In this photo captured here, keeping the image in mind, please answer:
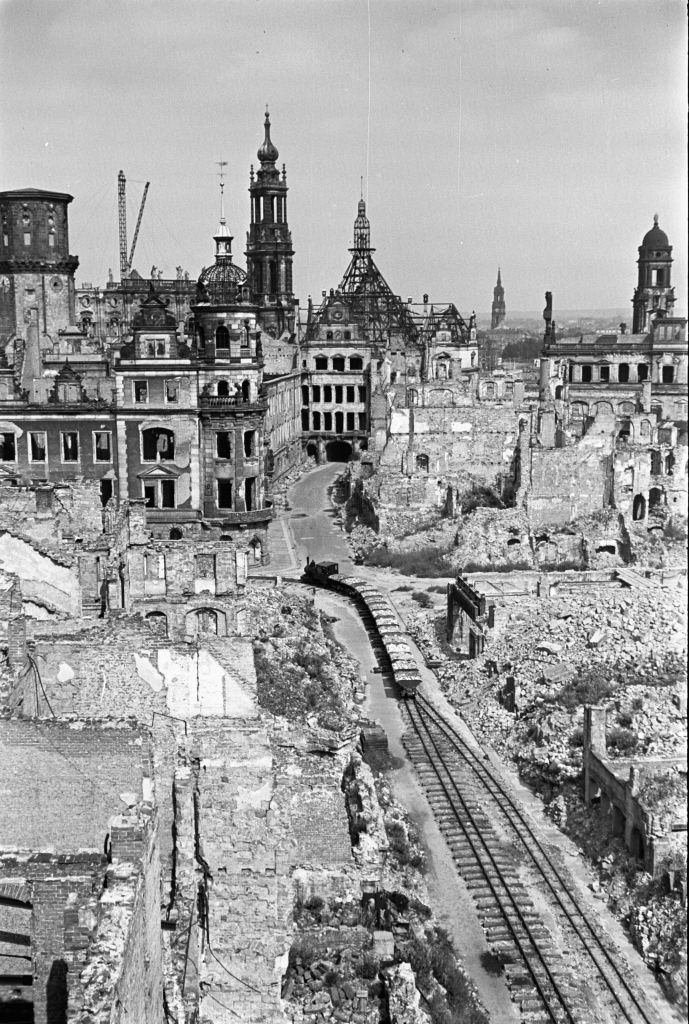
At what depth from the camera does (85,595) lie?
30.3 m

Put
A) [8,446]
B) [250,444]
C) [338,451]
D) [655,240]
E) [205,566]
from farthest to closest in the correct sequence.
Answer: [655,240], [338,451], [250,444], [8,446], [205,566]

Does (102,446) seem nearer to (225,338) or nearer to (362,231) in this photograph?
(225,338)

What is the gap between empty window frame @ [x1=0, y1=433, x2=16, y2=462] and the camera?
48156 millimetres

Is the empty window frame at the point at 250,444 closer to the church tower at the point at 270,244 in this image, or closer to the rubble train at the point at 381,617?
the rubble train at the point at 381,617

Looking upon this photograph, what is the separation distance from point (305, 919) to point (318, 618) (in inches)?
734

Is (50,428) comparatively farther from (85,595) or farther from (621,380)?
(621,380)

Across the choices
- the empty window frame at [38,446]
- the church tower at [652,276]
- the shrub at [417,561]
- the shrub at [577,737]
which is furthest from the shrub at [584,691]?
the church tower at [652,276]

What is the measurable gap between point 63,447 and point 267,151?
47314 mm

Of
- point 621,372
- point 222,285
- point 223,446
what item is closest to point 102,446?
point 223,446

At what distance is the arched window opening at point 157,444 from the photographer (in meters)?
48.9

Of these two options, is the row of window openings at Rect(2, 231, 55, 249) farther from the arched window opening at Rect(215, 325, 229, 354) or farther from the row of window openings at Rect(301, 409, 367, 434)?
the arched window opening at Rect(215, 325, 229, 354)

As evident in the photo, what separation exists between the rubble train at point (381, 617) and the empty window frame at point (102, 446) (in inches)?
356

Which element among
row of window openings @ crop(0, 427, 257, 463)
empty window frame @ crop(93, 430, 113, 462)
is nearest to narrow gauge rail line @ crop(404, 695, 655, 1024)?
row of window openings @ crop(0, 427, 257, 463)

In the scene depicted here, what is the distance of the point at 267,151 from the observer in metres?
89.4
